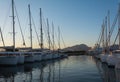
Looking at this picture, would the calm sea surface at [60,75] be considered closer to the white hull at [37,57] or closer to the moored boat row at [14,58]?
the moored boat row at [14,58]

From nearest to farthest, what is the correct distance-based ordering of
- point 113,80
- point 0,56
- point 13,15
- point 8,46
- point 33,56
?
1. point 113,80
2. point 0,56
3. point 13,15
4. point 8,46
5. point 33,56

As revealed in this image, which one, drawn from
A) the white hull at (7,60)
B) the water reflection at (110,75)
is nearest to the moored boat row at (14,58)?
the white hull at (7,60)

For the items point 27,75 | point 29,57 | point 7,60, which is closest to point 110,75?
point 27,75

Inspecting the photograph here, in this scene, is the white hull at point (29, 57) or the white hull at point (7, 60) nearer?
the white hull at point (7, 60)

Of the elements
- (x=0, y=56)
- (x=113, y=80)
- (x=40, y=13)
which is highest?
(x=40, y=13)

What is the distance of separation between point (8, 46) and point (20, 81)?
32546 mm

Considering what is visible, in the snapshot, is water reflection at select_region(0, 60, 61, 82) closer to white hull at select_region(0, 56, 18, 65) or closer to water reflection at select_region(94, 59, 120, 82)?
water reflection at select_region(94, 59, 120, 82)

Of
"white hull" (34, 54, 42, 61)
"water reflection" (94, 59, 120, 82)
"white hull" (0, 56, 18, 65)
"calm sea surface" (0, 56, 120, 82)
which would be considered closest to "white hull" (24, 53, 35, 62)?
"white hull" (34, 54, 42, 61)

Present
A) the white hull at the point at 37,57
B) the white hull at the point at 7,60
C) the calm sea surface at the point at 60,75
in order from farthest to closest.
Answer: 1. the white hull at the point at 37,57
2. the white hull at the point at 7,60
3. the calm sea surface at the point at 60,75

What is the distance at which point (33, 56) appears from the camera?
5928cm

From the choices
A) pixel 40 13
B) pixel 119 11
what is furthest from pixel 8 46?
pixel 119 11

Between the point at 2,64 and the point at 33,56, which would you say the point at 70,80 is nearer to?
the point at 2,64

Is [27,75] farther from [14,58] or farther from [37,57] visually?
[37,57]

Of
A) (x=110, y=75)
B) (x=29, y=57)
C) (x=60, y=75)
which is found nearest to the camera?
(x=110, y=75)
